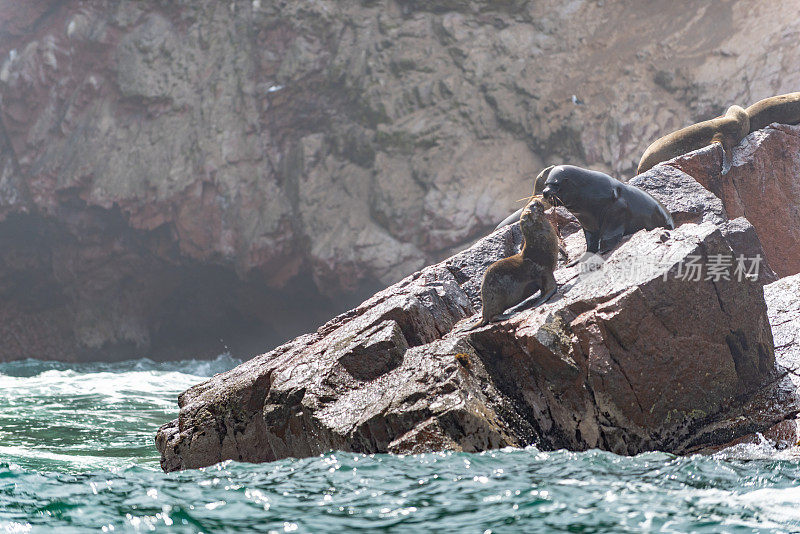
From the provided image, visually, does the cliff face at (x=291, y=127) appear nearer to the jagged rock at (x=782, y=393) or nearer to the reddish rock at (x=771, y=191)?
the reddish rock at (x=771, y=191)

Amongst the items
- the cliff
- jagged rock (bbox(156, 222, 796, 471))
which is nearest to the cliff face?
the cliff

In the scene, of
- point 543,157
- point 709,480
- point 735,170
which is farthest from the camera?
point 543,157

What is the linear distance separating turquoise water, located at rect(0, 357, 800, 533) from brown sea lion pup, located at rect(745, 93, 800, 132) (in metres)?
5.28

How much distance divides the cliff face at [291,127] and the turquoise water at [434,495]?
38.0 feet

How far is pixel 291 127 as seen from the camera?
16.8 m

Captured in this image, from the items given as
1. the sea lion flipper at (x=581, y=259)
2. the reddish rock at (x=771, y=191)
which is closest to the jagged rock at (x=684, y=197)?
the reddish rock at (x=771, y=191)

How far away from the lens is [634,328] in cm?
404

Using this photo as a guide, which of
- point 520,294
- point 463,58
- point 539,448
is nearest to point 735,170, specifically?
point 520,294

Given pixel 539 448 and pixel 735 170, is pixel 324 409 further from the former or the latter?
pixel 735 170

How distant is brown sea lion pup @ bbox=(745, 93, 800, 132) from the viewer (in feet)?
26.3

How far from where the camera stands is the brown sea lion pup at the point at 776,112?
8023mm

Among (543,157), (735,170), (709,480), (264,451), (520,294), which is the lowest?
(709,480)

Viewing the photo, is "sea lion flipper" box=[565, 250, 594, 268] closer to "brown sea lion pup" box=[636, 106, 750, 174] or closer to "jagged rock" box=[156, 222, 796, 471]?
"jagged rock" box=[156, 222, 796, 471]

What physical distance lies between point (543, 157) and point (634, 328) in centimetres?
1242
